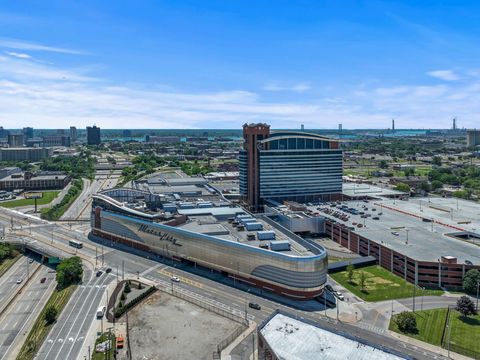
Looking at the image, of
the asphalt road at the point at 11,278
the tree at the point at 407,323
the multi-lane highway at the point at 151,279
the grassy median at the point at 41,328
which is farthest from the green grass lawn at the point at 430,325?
the asphalt road at the point at 11,278

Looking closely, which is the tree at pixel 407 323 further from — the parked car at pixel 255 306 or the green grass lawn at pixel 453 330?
the parked car at pixel 255 306

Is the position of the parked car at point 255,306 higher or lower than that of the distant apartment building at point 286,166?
lower

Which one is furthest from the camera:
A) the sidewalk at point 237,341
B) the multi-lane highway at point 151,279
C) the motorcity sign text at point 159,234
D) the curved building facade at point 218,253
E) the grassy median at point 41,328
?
the motorcity sign text at point 159,234

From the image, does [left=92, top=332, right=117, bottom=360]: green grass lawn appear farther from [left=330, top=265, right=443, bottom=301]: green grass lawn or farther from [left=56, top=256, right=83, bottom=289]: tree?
[left=330, top=265, right=443, bottom=301]: green grass lawn

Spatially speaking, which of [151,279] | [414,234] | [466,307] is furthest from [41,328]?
[414,234]

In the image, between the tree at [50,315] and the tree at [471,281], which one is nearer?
the tree at [50,315]

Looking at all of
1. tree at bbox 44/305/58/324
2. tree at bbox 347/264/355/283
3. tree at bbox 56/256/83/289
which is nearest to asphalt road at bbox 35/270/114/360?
tree at bbox 44/305/58/324
